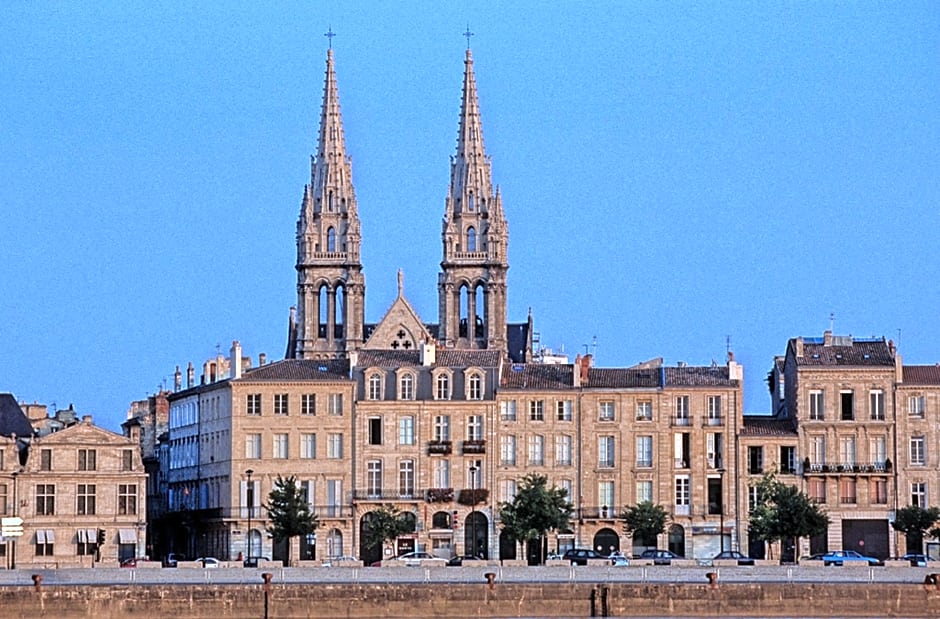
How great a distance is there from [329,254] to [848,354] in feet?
125

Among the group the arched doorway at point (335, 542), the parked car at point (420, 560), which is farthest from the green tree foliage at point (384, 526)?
the parked car at point (420, 560)

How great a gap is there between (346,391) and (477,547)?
26.6ft

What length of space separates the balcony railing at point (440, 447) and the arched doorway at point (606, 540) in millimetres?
6707

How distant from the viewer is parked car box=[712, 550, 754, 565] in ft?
315

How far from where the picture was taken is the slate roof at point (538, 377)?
116m

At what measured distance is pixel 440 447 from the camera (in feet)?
379

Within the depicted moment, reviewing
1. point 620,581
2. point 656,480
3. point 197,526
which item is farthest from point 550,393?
point 620,581

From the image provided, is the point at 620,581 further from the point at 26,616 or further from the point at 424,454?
the point at 424,454

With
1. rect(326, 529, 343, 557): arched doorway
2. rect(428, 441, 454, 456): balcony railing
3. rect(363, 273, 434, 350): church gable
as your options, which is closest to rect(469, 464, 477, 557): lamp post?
rect(428, 441, 454, 456): balcony railing

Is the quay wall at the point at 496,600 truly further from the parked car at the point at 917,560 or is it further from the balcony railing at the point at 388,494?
the balcony railing at the point at 388,494

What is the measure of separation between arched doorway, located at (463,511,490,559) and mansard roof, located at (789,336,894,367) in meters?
14.0

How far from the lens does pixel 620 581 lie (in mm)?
83812

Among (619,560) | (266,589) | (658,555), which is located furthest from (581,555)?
(266,589)

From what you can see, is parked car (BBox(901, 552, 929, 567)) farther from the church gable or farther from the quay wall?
the church gable
